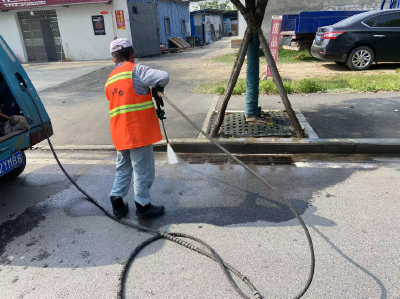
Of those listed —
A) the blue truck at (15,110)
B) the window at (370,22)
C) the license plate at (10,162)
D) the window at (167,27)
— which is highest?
the window at (167,27)

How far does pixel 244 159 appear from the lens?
4695 mm

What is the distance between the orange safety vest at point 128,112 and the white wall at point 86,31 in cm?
1561

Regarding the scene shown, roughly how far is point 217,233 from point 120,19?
16.6 m

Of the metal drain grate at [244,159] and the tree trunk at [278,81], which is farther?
the tree trunk at [278,81]

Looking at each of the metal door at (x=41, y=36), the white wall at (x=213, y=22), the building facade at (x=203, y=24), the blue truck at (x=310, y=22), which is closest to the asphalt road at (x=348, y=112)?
the blue truck at (x=310, y=22)

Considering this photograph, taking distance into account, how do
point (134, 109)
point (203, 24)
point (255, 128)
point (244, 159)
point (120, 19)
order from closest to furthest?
point (134, 109)
point (244, 159)
point (255, 128)
point (120, 19)
point (203, 24)

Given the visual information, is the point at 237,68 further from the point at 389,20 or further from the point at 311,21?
the point at 311,21

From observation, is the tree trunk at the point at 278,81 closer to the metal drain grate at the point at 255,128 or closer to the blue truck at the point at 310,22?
the metal drain grate at the point at 255,128

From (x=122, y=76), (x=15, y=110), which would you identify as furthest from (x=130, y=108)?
(x=15, y=110)

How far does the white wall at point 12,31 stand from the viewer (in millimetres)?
18297

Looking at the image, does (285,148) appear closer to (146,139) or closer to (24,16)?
(146,139)

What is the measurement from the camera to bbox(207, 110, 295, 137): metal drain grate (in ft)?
16.8

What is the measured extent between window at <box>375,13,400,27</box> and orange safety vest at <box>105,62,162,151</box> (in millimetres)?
8919

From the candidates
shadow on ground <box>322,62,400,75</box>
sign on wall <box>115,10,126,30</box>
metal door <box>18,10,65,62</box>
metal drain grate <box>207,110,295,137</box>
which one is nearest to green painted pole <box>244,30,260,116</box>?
metal drain grate <box>207,110,295,137</box>
